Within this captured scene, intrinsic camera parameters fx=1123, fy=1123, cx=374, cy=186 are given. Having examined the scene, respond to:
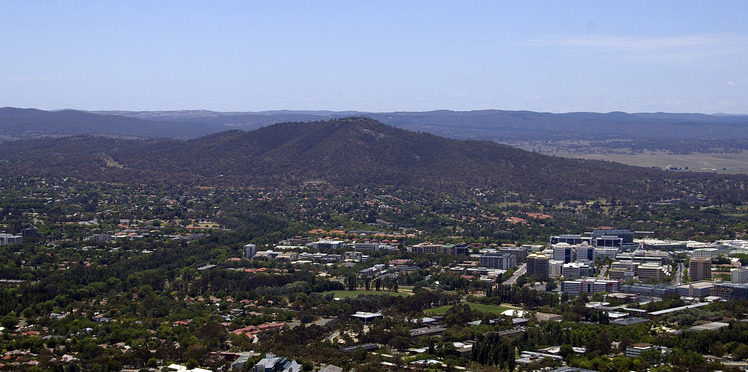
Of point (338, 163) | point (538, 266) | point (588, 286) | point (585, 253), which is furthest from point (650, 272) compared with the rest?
point (338, 163)

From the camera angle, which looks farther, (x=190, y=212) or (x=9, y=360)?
(x=190, y=212)

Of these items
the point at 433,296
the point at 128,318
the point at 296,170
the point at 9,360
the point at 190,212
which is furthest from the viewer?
the point at 296,170

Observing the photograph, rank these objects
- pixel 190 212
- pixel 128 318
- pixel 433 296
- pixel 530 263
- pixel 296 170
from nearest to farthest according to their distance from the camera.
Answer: pixel 128 318, pixel 433 296, pixel 530 263, pixel 190 212, pixel 296 170

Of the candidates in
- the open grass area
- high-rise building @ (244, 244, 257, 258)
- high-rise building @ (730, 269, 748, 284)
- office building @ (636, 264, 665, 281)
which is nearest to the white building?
office building @ (636, 264, 665, 281)

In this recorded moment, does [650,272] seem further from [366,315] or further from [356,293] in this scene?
[366,315]

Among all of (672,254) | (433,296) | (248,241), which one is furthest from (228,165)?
(433,296)

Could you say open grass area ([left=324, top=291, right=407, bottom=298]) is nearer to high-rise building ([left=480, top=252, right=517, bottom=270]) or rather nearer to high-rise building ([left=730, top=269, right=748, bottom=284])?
high-rise building ([left=480, top=252, right=517, bottom=270])

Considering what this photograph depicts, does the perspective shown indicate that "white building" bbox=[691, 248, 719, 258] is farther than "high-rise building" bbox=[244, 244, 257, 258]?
No

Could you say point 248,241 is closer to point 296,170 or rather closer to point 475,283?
point 475,283
